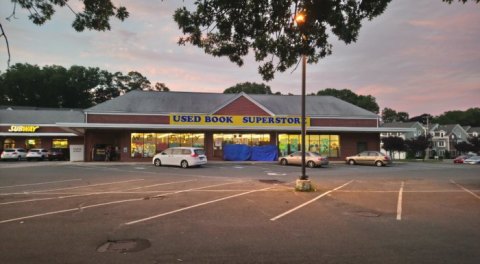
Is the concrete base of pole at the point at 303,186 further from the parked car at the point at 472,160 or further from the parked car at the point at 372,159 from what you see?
the parked car at the point at 472,160

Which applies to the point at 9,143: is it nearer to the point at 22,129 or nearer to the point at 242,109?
the point at 22,129

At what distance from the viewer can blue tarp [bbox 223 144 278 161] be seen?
36.9 meters

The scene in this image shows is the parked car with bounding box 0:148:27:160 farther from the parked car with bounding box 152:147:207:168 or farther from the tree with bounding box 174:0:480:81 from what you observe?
the tree with bounding box 174:0:480:81

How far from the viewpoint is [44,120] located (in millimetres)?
50250

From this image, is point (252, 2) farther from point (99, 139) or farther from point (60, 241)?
point (99, 139)

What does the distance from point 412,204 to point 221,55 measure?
7623 millimetres

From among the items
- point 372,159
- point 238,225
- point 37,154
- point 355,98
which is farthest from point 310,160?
point 355,98

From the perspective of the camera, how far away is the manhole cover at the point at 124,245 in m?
6.70

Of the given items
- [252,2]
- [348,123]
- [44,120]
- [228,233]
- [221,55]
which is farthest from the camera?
[44,120]

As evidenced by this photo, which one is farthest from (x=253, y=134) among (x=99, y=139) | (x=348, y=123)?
(x=99, y=139)

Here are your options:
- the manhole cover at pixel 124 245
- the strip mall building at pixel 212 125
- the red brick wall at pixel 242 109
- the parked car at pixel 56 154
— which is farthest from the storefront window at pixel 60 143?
the manhole cover at pixel 124 245

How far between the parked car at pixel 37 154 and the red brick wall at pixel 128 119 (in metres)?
9.31

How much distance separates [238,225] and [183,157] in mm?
19564

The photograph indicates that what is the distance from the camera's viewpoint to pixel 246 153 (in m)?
37.0
